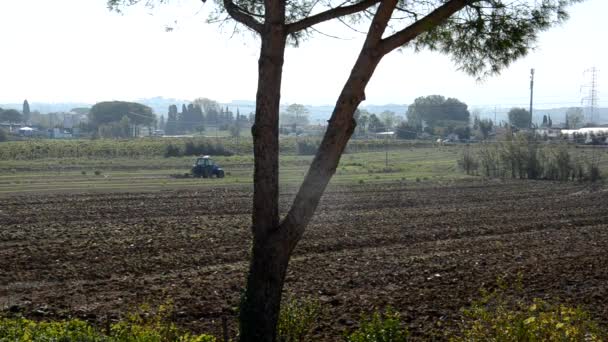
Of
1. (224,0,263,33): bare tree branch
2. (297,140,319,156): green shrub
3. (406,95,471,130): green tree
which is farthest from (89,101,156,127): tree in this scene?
(224,0,263,33): bare tree branch

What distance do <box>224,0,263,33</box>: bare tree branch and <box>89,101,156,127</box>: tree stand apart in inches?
5486

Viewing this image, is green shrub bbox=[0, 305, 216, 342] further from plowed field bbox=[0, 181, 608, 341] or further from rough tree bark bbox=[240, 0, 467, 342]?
plowed field bbox=[0, 181, 608, 341]

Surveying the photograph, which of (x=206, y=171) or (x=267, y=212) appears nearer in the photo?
(x=267, y=212)

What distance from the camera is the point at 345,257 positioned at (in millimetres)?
21031

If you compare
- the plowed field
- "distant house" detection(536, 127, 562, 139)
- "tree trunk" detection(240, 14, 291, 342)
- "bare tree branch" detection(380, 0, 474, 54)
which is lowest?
the plowed field

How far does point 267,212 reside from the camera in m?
10.0

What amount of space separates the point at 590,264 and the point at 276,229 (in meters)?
12.3

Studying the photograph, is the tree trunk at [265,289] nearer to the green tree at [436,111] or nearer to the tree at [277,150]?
the tree at [277,150]

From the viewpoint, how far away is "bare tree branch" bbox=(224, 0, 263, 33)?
10742 millimetres

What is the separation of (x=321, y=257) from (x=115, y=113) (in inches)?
5336

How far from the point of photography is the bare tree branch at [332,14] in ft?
34.3

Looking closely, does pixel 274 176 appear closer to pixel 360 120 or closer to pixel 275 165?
pixel 275 165

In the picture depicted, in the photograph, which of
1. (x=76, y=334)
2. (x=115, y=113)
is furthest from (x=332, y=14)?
(x=115, y=113)

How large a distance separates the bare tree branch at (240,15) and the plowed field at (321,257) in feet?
15.1
